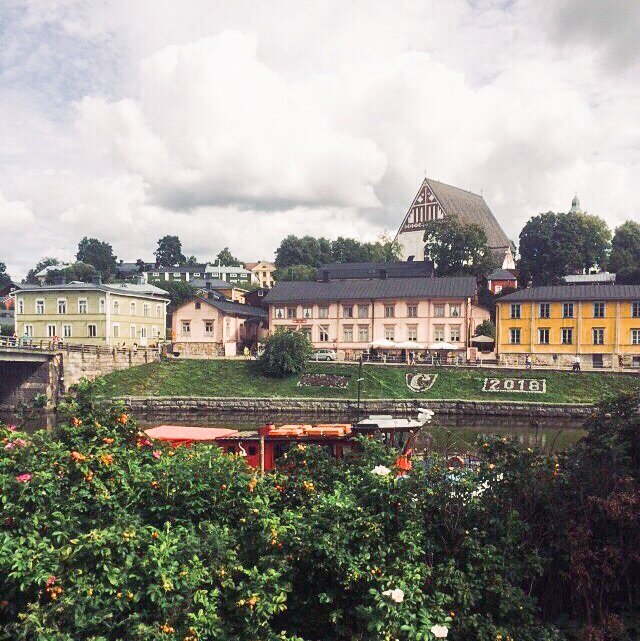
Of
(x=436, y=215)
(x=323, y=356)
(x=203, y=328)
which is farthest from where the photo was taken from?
(x=436, y=215)

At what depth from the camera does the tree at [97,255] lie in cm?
15725

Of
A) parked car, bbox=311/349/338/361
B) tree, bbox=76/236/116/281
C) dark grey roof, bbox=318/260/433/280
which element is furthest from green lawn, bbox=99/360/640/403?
tree, bbox=76/236/116/281

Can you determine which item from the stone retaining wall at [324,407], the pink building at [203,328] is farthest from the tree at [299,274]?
the stone retaining wall at [324,407]

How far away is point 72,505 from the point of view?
9516mm

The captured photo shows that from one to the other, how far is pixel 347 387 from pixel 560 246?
51368mm

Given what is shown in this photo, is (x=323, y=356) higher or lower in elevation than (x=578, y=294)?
lower

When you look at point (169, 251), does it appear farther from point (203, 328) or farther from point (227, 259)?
point (203, 328)

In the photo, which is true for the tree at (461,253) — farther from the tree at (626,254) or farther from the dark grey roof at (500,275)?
the tree at (626,254)

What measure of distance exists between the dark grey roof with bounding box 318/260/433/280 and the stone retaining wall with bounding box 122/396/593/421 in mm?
33349

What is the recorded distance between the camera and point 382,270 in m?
83.6

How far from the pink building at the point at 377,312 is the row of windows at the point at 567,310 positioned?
5.14 m

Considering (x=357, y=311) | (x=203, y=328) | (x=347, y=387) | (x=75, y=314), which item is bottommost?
(x=347, y=387)

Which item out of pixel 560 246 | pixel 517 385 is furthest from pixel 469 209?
pixel 517 385

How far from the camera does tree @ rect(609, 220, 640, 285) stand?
3329 inches
